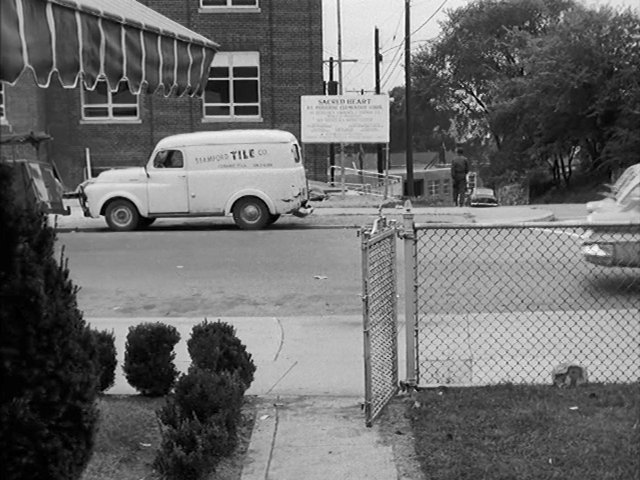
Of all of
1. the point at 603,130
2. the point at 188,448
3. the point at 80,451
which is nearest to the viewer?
the point at 80,451

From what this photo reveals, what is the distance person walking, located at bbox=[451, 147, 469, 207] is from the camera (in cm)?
2464

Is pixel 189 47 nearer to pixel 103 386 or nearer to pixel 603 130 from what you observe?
pixel 103 386

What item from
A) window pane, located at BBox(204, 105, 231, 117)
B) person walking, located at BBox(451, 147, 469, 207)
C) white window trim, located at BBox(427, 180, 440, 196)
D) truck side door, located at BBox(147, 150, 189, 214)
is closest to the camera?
truck side door, located at BBox(147, 150, 189, 214)

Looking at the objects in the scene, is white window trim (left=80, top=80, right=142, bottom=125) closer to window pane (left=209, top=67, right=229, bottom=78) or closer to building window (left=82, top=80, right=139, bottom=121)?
building window (left=82, top=80, right=139, bottom=121)

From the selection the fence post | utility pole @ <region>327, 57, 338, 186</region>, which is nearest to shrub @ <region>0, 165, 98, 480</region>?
the fence post

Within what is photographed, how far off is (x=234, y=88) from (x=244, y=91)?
0.39 meters

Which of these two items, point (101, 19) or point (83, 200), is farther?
point (83, 200)

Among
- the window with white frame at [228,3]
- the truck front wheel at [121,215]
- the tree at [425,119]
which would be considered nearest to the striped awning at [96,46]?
the truck front wheel at [121,215]

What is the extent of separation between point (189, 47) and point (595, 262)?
16.8 ft

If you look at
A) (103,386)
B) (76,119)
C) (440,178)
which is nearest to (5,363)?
(103,386)

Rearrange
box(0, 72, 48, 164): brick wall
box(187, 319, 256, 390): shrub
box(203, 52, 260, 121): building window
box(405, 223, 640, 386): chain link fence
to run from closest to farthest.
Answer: box(187, 319, 256, 390): shrub → box(405, 223, 640, 386): chain link fence → box(0, 72, 48, 164): brick wall → box(203, 52, 260, 121): building window

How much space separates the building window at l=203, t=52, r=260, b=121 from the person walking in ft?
29.3

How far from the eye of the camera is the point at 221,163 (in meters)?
17.3

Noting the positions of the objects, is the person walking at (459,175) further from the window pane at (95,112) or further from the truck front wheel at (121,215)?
the window pane at (95,112)
